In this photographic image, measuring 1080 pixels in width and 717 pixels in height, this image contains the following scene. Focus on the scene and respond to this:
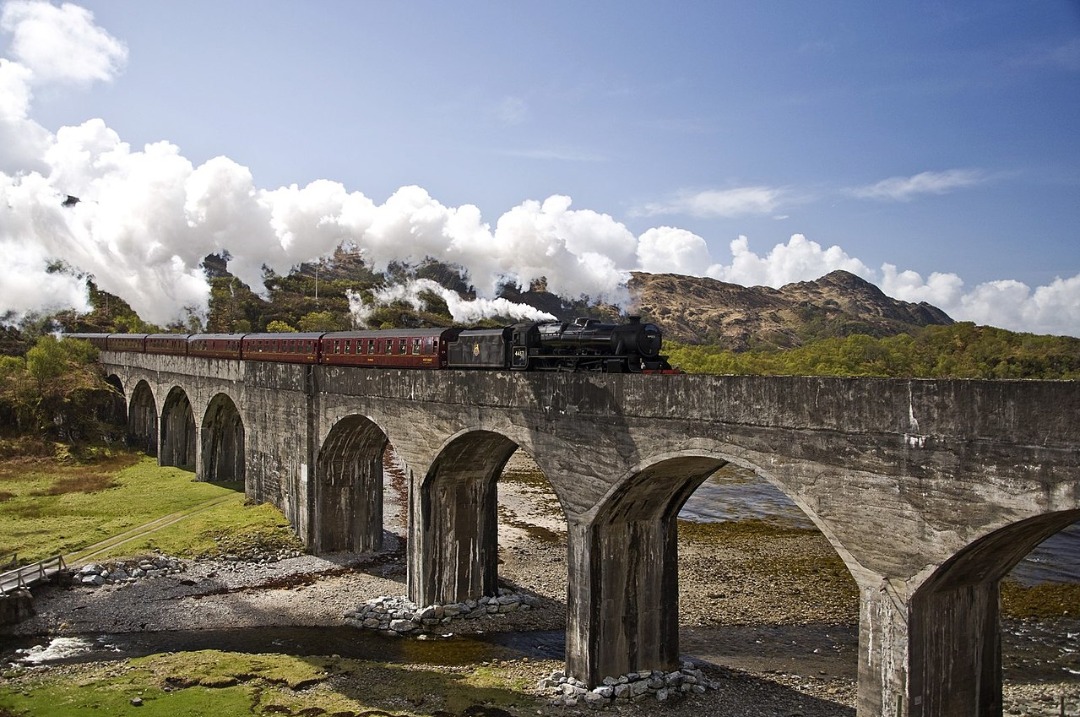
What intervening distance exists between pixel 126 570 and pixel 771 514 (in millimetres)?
30221

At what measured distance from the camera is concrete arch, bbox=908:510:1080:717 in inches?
488

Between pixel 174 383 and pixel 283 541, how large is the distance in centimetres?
2095

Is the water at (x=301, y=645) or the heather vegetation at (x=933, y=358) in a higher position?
the heather vegetation at (x=933, y=358)

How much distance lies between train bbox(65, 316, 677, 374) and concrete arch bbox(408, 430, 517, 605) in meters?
3.03

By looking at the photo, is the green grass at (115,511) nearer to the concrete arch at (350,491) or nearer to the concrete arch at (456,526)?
the concrete arch at (350,491)

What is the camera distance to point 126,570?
28.8m

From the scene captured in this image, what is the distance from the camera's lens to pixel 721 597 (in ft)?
86.4

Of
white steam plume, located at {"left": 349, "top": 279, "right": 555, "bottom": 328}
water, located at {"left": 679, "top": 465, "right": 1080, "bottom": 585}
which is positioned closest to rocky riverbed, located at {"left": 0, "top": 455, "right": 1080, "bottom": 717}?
water, located at {"left": 679, "top": 465, "right": 1080, "bottom": 585}

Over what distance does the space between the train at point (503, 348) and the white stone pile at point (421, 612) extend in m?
8.07

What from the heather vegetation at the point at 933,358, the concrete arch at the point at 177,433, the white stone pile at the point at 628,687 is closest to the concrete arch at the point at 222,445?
the concrete arch at the point at 177,433

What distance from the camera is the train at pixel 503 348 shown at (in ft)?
68.6

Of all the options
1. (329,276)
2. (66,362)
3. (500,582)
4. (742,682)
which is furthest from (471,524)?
(329,276)

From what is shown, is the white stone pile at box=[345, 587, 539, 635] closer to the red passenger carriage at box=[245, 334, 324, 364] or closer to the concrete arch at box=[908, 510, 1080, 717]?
the red passenger carriage at box=[245, 334, 324, 364]

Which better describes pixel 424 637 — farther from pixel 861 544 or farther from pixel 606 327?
pixel 861 544
